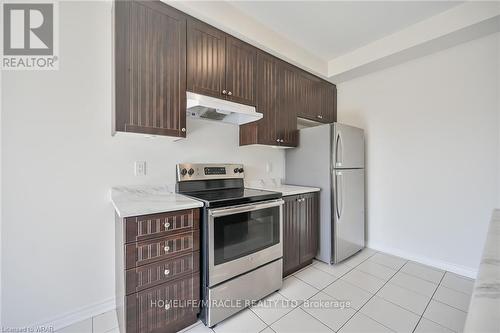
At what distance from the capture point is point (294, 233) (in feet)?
7.61

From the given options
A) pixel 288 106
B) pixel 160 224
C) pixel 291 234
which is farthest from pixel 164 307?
pixel 288 106

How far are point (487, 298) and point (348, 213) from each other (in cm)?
207

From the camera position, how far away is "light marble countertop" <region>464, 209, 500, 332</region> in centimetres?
52

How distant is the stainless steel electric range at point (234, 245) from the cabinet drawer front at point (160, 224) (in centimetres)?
10

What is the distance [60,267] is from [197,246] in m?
1.02

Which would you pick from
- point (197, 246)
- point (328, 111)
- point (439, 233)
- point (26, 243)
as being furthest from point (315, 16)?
point (26, 243)

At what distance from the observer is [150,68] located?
164 centimetres

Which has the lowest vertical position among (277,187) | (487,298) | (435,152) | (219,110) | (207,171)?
(487,298)

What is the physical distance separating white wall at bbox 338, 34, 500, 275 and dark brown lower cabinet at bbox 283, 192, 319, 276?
109 cm

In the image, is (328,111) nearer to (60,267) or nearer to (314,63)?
(314,63)

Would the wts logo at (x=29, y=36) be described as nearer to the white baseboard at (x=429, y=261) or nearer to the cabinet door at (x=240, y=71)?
the cabinet door at (x=240, y=71)

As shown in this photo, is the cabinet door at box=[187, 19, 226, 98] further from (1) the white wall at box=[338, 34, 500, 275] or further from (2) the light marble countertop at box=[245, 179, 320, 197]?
(1) the white wall at box=[338, 34, 500, 275]

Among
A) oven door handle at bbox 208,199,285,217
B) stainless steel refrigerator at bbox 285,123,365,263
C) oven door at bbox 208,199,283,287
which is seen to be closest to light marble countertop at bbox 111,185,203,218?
oven door handle at bbox 208,199,285,217

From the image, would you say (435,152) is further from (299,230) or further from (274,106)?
(274,106)
